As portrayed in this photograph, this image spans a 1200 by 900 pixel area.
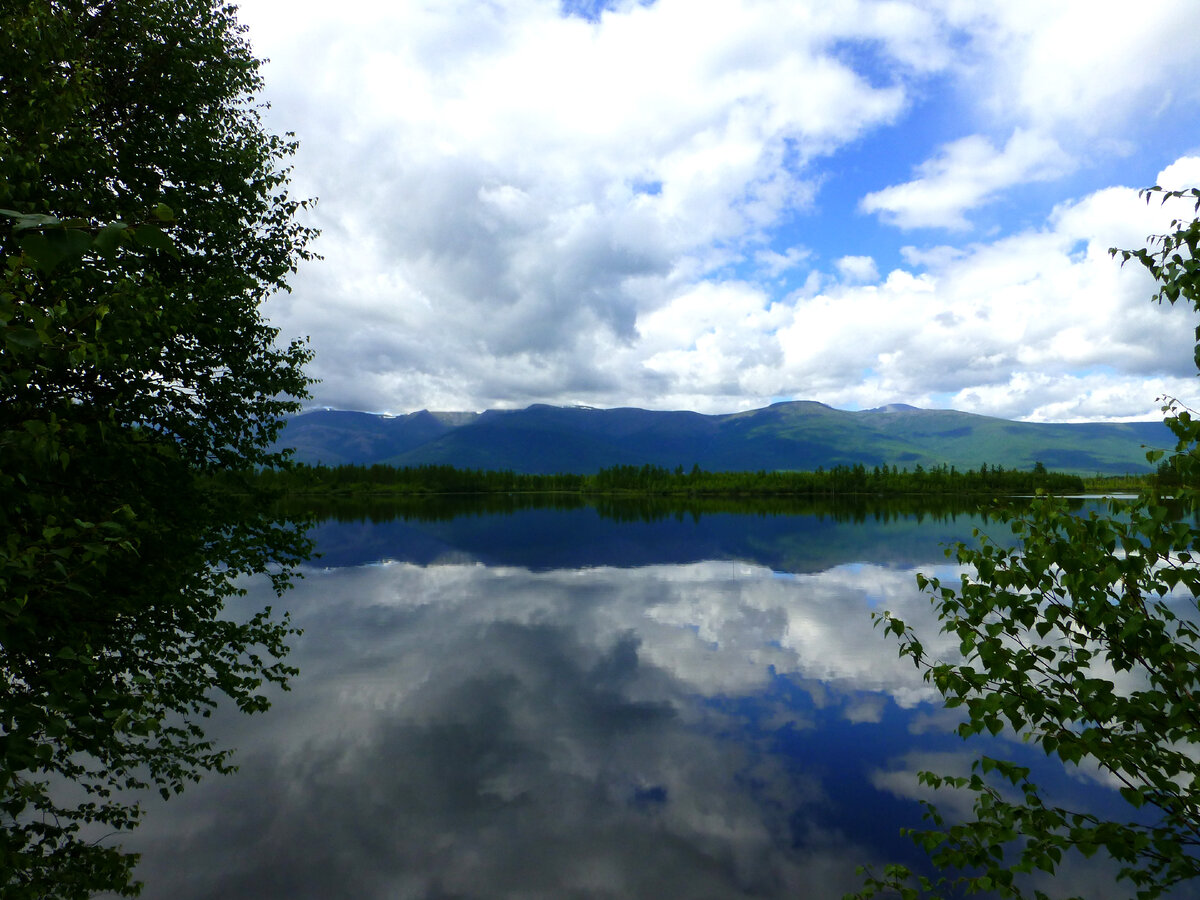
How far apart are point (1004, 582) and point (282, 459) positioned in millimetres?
16926

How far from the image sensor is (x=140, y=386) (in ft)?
47.0

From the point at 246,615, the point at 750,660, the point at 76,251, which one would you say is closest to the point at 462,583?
the point at 246,615

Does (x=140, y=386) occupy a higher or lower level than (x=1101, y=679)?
higher

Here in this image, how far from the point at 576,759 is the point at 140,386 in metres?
14.5

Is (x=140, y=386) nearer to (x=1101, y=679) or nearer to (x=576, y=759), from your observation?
(x=576, y=759)

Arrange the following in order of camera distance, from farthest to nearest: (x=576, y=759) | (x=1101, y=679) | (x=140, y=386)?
1. (x=576, y=759)
2. (x=140, y=386)
3. (x=1101, y=679)

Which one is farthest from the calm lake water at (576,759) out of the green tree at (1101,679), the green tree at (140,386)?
the green tree at (1101,679)

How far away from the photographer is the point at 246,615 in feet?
116

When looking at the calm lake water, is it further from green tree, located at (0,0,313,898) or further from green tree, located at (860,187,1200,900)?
green tree, located at (860,187,1200,900)

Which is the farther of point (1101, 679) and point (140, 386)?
point (140, 386)

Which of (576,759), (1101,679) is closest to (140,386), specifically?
(576,759)

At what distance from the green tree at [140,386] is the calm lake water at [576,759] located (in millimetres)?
2289

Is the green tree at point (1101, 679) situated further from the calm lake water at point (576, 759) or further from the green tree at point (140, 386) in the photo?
the green tree at point (140, 386)

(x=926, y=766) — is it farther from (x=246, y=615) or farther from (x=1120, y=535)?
(x=246, y=615)
